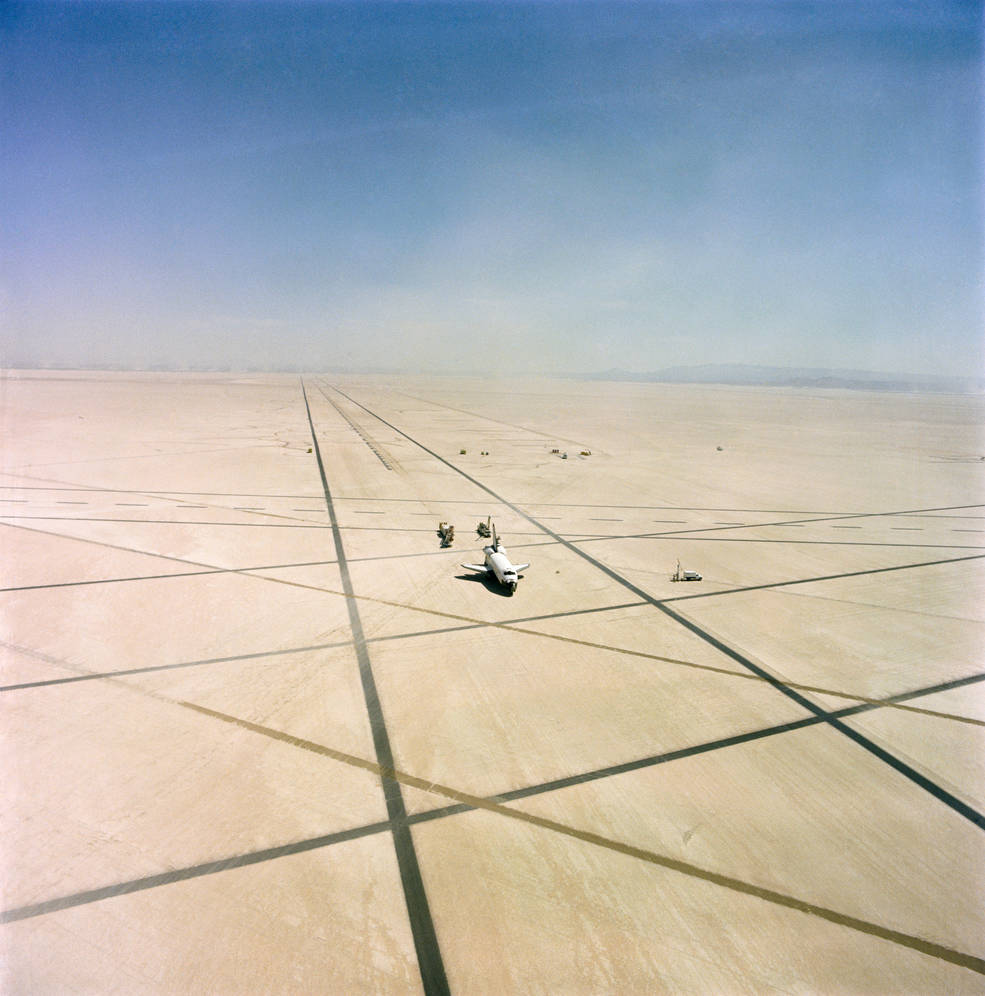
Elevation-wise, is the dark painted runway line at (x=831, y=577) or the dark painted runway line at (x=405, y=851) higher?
the dark painted runway line at (x=831, y=577)

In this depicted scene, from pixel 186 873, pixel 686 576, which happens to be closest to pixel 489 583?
pixel 686 576

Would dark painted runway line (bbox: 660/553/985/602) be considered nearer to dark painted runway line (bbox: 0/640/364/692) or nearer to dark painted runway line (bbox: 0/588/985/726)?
dark painted runway line (bbox: 0/588/985/726)

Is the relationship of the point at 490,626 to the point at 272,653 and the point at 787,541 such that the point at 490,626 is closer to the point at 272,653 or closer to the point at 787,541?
the point at 272,653

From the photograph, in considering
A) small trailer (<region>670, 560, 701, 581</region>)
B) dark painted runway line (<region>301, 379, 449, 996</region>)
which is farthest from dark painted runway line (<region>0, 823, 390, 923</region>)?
small trailer (<region>670, 560, 701, 581</region>)

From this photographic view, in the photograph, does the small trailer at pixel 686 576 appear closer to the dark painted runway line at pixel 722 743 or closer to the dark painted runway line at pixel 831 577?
the dark painted runway line at pixel 831 577

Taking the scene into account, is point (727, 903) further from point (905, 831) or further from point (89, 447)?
point (89, 447)

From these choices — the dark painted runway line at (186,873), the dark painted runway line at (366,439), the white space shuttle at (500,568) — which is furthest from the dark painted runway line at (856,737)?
the dark painted runway line at (366,439)
